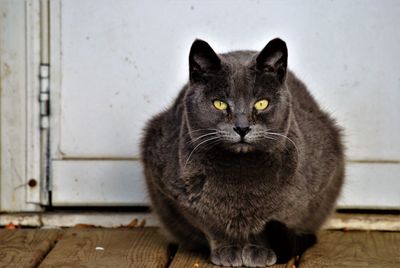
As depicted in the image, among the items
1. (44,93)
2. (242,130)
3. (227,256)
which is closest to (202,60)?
(242,130)

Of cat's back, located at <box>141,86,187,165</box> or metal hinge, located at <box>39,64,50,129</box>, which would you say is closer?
cat's back, located at <box>141,86,187,165</box>

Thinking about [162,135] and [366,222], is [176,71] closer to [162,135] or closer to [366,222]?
[162,135]

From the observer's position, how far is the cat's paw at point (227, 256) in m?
3.16

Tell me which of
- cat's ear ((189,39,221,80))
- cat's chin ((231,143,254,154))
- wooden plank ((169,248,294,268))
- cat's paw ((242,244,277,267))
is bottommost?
wooden plank ((169,248,294,268))

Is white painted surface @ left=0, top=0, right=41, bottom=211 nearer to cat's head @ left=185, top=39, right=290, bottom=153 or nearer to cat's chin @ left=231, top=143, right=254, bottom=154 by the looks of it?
cat's head @ left=185, top=39, right=290, bottom=153

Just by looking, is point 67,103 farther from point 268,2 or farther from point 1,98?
point 268,2

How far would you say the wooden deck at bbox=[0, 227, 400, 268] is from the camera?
322 centimetres

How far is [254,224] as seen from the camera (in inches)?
124

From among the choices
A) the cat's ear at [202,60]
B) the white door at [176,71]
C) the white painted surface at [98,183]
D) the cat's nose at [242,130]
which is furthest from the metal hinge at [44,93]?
the cat's nose at [242,130]

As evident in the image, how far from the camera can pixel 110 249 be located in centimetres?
339

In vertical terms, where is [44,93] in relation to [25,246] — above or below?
above

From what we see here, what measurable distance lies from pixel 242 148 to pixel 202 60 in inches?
12.7

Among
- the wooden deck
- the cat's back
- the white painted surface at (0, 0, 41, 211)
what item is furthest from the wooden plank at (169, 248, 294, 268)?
the white painted surface at (0, 0, 41, 211)

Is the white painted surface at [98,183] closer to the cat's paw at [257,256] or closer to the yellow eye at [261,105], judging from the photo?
the cat's paw at [257,256]
